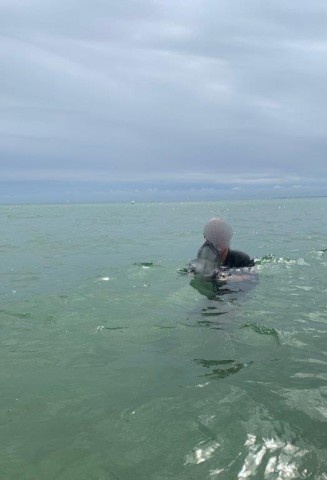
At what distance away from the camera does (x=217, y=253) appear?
1054 cm

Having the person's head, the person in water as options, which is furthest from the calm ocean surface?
the person's head

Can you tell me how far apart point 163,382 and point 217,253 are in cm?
518

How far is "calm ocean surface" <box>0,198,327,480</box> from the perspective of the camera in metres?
4.06

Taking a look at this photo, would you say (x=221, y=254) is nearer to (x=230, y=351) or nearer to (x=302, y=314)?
(x=302, y=314)

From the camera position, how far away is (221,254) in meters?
10.7

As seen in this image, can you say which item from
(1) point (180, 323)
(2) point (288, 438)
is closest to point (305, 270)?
(1) point (180, 323)

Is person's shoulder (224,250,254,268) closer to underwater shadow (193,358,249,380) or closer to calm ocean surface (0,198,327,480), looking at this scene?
calm ocean surface (0,198,327,480)

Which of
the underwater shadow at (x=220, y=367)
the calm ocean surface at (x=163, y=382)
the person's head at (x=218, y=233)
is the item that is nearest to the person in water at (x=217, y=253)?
the person's head at (x=218, y=233)

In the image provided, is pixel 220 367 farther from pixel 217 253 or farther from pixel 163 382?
pixel 217 253

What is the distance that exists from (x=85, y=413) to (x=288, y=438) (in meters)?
2.09

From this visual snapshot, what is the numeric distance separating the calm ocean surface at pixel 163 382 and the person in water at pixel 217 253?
52 cm

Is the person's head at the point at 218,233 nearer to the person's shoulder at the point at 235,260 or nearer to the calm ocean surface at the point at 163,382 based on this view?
the person's shoulder at the point at 235,260

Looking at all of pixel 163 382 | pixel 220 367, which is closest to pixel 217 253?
pixel 220 367

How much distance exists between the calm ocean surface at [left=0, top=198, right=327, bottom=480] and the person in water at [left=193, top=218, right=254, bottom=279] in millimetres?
522
